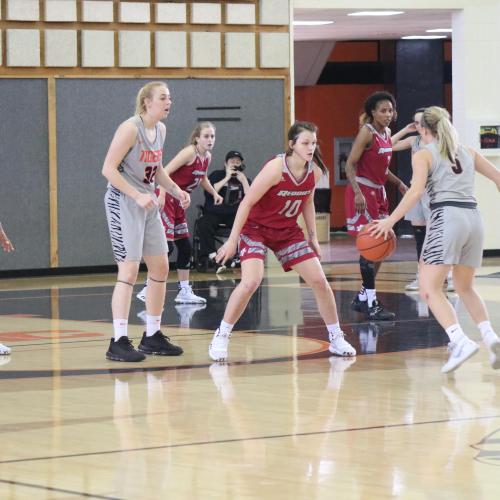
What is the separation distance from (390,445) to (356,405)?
3.53 feet

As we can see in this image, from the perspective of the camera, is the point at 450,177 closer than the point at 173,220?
Yes

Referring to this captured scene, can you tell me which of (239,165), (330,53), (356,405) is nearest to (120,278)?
(356,405)

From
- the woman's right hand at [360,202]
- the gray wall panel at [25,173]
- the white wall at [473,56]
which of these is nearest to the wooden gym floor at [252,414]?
the woman's right hand at [360,202]

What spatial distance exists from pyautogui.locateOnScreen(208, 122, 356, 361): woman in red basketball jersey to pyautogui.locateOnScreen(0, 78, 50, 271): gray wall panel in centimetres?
776

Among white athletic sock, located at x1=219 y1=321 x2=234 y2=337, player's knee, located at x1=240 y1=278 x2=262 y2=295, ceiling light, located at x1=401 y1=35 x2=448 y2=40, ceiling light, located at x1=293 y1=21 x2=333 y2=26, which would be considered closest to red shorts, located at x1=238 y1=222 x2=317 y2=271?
player's knee, located at x1=240 y1=278 x2=262 y2=295

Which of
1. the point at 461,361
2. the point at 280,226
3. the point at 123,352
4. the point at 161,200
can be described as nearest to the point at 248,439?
the point at 461,361

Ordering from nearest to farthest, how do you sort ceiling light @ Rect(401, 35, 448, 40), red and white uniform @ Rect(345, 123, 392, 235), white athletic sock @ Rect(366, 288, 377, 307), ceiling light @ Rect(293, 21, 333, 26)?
white athletic sock @ Rect(366, 288, 377, 307), red and white uniform @ Rect(345, 123, 392, 235), ceiling light @ Rect(293, 21, 333, 26), ceiling light @ Rect(401, 35, 448, 40)

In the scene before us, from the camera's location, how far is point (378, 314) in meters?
10.8

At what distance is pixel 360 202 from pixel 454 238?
317 cm

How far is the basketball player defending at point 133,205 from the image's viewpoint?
849 cm

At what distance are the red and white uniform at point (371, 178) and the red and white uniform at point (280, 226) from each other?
8.51ft

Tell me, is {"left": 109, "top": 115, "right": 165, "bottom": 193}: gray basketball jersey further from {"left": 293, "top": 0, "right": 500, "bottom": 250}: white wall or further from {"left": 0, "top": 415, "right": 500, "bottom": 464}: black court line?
{"left": 293, "top": 0, "right": 500, "bottom": 250}: white wall

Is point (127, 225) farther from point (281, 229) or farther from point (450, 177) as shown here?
point (450, 177)

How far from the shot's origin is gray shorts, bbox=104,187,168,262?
857cm
